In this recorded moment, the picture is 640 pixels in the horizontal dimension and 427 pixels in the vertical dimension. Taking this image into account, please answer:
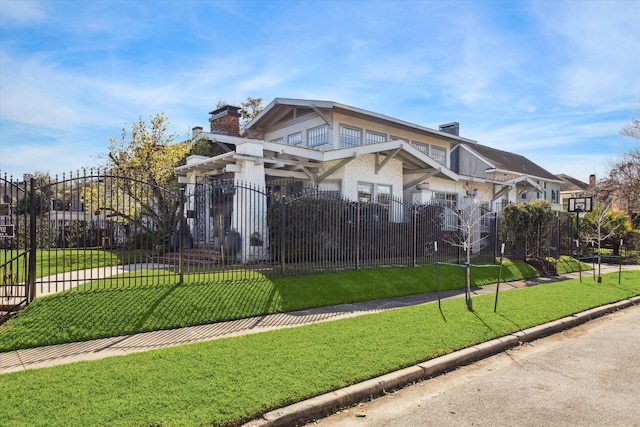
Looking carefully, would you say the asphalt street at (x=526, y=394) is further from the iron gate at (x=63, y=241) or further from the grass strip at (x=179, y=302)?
the iron gate at (x=63, y=241)

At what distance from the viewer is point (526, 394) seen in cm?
496

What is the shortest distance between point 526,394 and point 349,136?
1478 centimetres

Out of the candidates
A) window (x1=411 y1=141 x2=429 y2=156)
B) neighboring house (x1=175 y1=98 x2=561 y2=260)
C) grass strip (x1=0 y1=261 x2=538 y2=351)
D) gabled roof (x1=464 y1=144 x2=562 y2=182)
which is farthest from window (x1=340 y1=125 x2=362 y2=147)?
gabled roof (x1=464 y1=144 x2=562 y2=182)

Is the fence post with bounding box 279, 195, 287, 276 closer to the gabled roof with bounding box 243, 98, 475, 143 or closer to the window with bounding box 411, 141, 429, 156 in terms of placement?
the gabled roof with bounding box 243, 98, 475, 143

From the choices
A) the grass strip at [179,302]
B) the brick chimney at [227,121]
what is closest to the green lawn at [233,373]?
the grass strip at [179,302]

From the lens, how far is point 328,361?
5516 mm

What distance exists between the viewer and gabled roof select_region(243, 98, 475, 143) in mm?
17500

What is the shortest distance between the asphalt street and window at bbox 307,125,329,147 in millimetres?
12773

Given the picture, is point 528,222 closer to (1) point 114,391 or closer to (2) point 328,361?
(2) point 328,361

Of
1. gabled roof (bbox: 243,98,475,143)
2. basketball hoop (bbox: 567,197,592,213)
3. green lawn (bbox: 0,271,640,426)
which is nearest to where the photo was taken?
→ green lawn (bbox: 0,271,640,426)

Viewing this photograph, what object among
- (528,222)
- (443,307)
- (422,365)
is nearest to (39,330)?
(422,365)

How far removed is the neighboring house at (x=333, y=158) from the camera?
48.3ft

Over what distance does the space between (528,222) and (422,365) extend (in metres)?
13.2

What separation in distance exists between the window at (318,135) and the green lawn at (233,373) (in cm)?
1120
